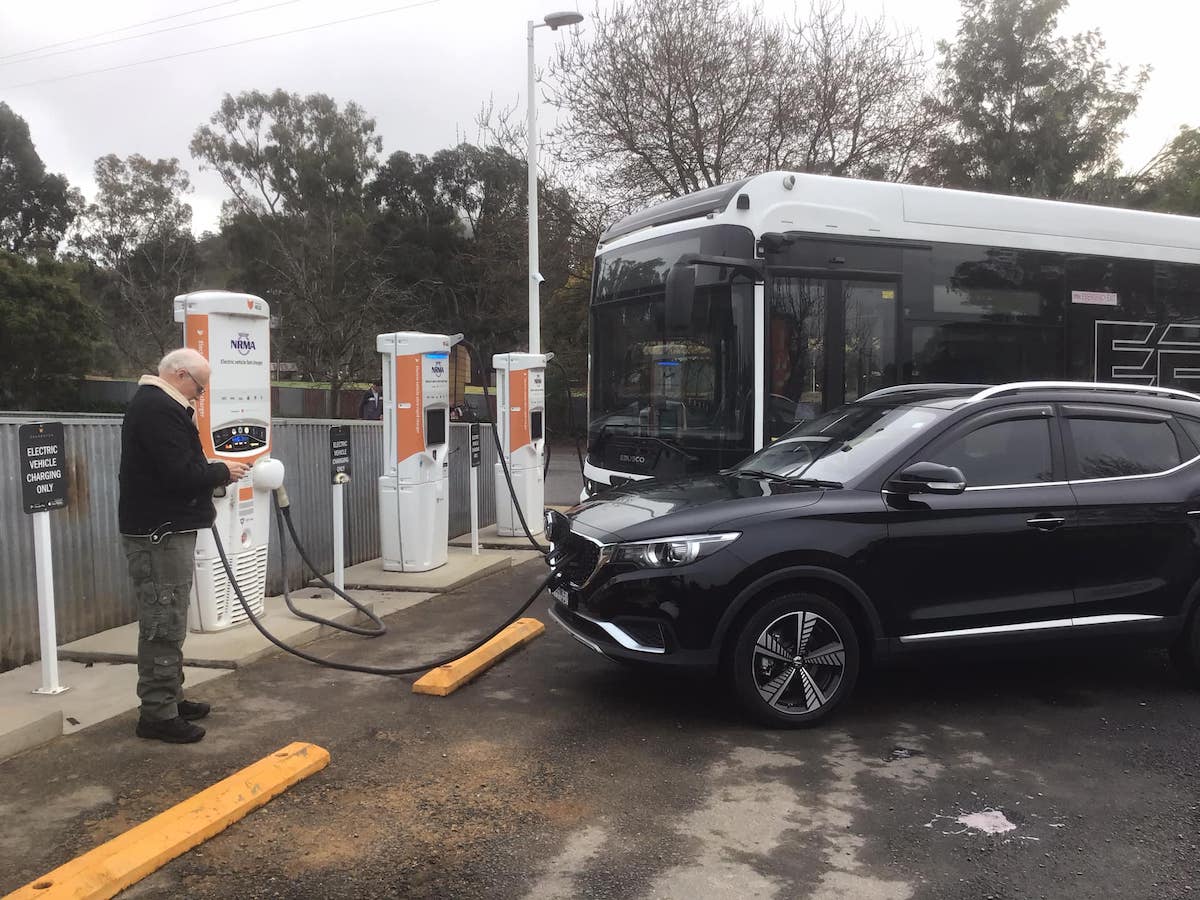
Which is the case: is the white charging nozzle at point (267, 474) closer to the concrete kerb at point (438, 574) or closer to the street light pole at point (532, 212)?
the concrete kerb at point (438, 574)

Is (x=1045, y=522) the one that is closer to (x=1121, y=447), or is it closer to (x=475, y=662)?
(x=1121, y=447)

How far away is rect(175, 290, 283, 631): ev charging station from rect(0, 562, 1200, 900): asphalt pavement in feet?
2.89

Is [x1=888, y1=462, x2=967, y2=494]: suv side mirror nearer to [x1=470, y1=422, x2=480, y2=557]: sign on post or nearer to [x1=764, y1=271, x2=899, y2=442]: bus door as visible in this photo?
[x1=764, y1=271, x2=899, y2=442]: bus door

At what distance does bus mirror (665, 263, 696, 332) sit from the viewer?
22.6 ft

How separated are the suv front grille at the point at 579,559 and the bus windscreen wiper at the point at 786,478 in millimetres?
1125

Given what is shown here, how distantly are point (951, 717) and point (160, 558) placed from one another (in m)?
4.13

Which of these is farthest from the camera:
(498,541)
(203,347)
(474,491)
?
(498,541)

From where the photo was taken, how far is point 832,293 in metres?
7.44

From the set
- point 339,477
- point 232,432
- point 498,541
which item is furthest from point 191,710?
point 498,541

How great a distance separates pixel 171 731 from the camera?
14.8 ft

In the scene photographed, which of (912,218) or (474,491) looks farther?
(474,491)

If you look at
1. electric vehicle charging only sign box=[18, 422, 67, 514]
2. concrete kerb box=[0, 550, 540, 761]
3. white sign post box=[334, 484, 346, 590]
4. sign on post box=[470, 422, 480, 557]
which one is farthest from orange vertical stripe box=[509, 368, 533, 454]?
electric vehicle charging only sign box=[18, 422, 67, 514]

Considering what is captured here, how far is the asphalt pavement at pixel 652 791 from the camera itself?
10.7ft

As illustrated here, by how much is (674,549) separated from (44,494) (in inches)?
129
